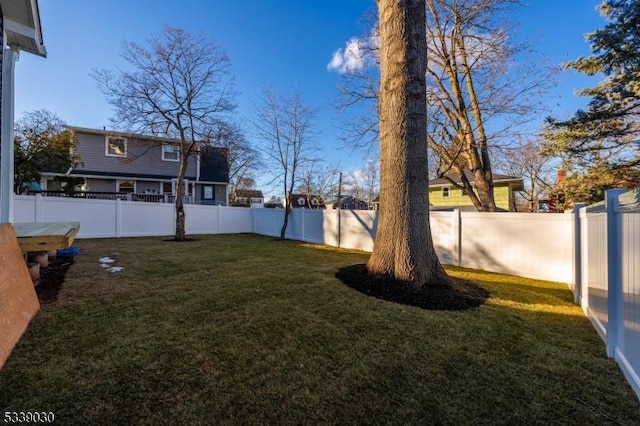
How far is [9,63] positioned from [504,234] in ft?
29.6

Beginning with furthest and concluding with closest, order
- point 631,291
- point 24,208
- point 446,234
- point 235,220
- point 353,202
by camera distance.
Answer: point 353,202 < point 235,220 < point 24,208 < point 446,234 < point 631,291

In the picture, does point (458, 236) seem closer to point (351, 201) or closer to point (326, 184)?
point (326, 184)

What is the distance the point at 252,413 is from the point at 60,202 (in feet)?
40.3

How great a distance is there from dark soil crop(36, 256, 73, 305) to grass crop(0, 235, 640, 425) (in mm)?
167

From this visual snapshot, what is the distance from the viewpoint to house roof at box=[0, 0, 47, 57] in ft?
11.9

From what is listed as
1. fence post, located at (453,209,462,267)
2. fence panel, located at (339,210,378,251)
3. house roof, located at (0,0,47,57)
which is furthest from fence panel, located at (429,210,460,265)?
house roof, located at (0,0,47,57)

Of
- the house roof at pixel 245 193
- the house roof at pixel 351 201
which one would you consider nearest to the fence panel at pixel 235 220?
the house roof at pixel 351 201

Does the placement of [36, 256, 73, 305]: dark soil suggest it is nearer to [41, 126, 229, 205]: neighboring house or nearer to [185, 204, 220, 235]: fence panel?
[185, 204, 220, 235]: fence panel

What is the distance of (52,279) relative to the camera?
456 cm

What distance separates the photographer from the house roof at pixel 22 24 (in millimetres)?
3631

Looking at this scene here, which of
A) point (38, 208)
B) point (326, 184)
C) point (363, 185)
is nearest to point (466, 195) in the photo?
point (326, 184)

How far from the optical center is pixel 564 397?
207 centimetres

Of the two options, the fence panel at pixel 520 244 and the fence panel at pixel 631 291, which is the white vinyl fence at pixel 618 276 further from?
the fence panel at pixel 520 244

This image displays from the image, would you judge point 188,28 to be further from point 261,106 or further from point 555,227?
point 555,227
